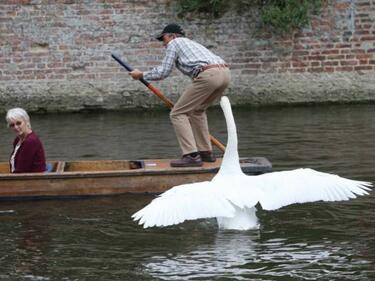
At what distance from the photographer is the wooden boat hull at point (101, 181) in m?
9.16

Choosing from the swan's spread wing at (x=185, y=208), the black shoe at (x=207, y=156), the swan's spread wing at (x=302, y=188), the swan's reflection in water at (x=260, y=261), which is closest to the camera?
the swan's reflection in water at (x=260, y=261)

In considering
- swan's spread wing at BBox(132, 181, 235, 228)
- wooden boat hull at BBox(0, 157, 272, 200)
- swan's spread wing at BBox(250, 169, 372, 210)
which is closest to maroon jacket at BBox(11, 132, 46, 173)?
wooden boat hull at BBox(0, 157, 272, 200)

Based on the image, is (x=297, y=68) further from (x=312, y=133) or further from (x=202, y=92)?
(x=202, y=92)

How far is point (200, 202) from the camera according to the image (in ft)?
23.4

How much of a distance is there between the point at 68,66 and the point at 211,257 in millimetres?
9388

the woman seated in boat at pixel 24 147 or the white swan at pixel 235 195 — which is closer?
the white swan at pixel 235 195

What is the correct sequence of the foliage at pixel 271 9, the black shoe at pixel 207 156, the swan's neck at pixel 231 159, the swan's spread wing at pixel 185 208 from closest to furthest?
the swan's spread wing at pixel 185 208 → the swan's neck at pixel 231 159 → the black shoe at pixel 207 156 → the foliage at pixel 271 9

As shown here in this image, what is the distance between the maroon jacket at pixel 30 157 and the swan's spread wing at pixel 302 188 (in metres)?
2.57

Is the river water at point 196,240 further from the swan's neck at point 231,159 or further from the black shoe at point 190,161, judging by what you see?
the black shoe at point 190,161

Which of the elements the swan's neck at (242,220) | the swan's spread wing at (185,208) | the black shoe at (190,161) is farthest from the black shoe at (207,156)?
the swan's spread wing at (185,208)

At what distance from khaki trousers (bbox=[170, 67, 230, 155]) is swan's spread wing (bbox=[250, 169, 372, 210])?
2.08 m

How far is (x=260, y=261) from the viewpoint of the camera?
266 inches

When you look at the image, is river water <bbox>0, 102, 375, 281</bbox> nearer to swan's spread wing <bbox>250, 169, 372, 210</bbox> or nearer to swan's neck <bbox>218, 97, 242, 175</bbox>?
swan's spread wing <bbox>250, 169, 372, 210</bbox>

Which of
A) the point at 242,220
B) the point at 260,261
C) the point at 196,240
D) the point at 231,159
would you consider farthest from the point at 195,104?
the point at 260,261
